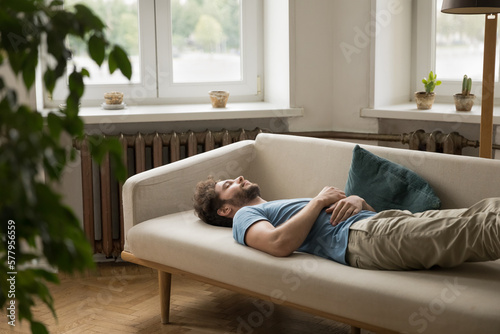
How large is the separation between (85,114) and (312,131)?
1291mm

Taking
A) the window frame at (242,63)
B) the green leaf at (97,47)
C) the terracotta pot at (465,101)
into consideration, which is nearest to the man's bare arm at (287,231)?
the terracotta pot at (465,101)

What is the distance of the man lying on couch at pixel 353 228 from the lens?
210cm

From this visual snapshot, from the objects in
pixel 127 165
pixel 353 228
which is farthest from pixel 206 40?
pixel 353 228

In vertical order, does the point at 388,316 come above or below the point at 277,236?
below

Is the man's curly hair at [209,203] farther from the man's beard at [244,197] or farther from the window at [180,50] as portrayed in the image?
the window at [180,50]

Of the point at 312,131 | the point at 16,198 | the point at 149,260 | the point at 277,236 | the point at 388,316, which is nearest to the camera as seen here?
the point at 16,198

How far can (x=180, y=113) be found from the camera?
3.70 meters

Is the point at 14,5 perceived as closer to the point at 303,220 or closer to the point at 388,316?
the point at 388,316

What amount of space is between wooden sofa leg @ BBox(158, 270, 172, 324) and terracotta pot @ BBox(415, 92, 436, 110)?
1.66m

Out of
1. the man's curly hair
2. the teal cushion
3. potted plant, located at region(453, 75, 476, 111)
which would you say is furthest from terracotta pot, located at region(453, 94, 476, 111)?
the man's curly hair

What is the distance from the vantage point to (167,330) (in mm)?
2891

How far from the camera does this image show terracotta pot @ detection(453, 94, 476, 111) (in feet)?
11.3

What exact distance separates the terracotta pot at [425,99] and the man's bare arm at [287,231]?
1.30m

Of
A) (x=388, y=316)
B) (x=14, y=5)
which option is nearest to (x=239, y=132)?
(x=388, y=316)
